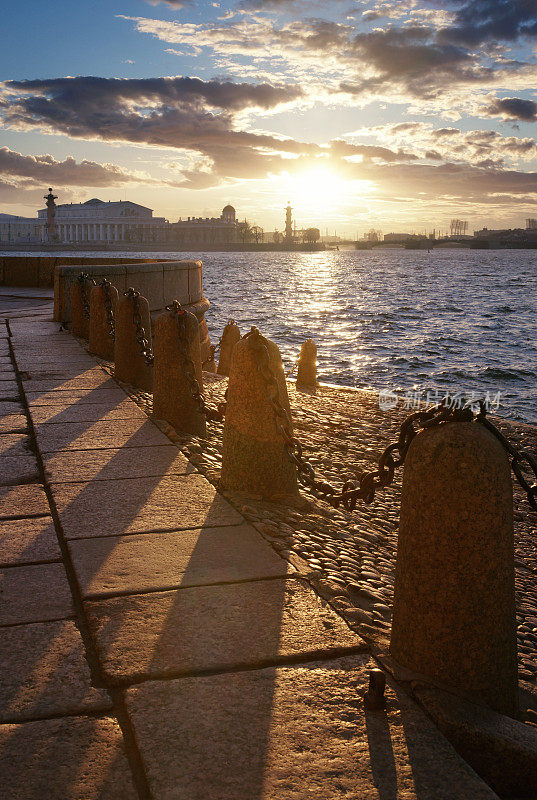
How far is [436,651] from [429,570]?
0.83 feet

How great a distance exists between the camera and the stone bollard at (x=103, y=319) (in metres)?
7.89

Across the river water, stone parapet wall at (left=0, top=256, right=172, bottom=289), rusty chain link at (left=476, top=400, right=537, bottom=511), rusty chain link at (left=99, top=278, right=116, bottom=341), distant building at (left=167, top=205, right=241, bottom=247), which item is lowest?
the river water

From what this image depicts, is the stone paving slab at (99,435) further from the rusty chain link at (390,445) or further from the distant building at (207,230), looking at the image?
the distant building at (207,230)

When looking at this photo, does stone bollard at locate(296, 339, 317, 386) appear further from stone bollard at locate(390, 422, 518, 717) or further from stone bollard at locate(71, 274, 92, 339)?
stone bollard at locate(390, 422, 518, 717)

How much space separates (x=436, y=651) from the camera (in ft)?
7.18

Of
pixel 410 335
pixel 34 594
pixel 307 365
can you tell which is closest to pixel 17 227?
pixel 410 335

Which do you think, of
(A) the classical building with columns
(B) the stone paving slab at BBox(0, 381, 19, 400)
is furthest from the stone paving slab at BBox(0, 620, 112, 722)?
(A) the classical building with columns

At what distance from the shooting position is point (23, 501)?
3.60m

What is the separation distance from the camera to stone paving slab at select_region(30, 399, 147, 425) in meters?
5.21

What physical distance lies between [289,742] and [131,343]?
5282mm

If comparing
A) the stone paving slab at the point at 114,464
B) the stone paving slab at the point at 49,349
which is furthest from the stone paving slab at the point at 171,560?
the stone paving slab at the point at 49,349

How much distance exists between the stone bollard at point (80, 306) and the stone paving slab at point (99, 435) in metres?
4.68

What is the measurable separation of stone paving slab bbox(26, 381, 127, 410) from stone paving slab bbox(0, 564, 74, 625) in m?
2.97

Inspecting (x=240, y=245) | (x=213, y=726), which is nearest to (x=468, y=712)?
(x=213, y=726)
